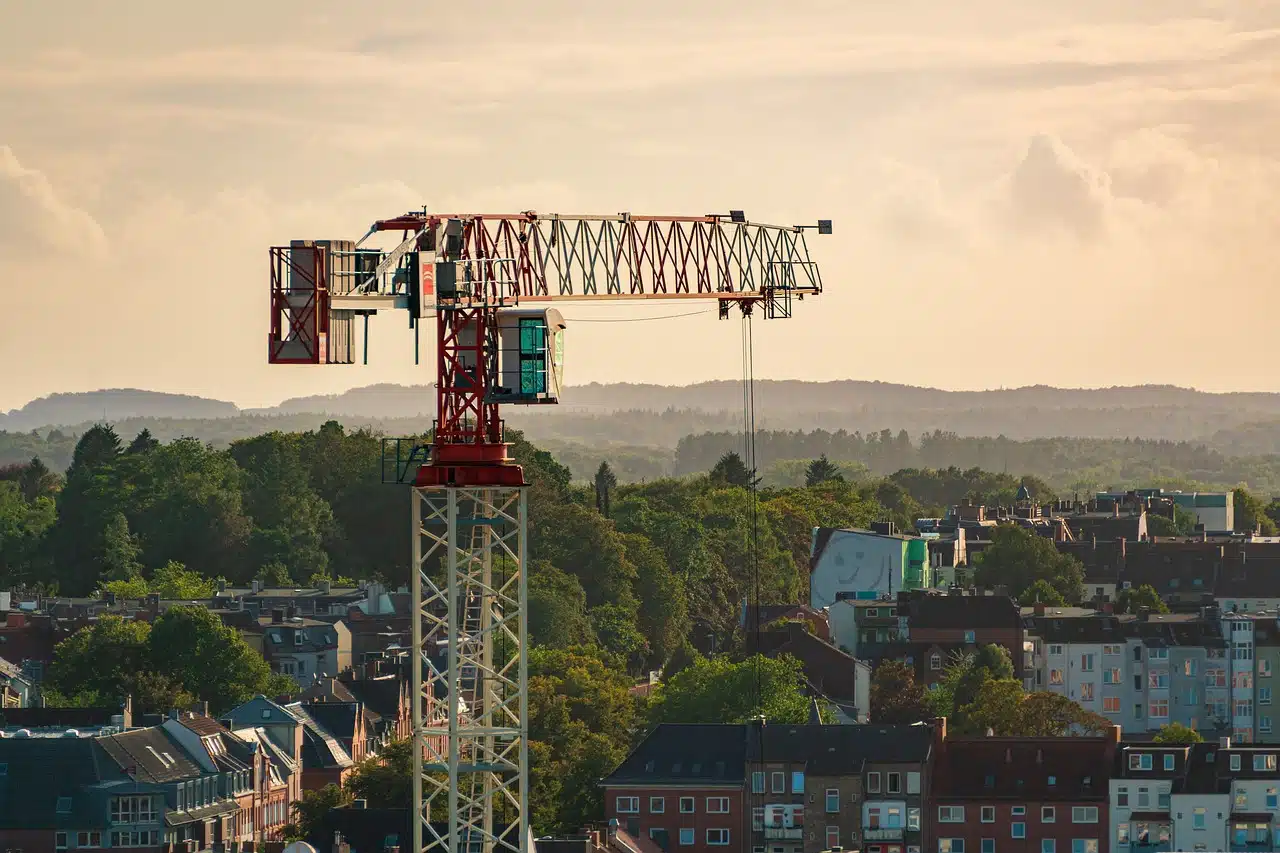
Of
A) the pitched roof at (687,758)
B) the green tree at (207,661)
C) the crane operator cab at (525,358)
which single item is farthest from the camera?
the green tree at (207,661)

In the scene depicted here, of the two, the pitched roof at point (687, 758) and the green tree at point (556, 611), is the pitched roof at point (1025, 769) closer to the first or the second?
the pitched roof at point (687, 758)

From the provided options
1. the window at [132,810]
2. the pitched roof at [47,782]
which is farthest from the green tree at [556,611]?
the pitched roof at [47,782]

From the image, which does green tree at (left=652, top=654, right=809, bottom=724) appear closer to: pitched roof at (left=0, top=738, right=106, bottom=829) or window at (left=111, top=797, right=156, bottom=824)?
window at (left=111, top=797, right=156, bottom=824)

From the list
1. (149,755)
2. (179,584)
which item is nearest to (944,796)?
(149,755)

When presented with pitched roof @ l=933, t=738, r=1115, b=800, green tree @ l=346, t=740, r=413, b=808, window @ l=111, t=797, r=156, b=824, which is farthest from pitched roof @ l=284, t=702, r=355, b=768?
pitched roof @ l=933, t=738, r=1115, b=800

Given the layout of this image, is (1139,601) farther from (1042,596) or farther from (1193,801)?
(1193,801)

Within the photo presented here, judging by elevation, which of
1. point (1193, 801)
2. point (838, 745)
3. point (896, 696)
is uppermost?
point (896, 696)

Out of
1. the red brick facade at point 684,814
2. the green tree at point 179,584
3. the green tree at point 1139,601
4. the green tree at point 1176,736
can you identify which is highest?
the green tree at point 179,584
